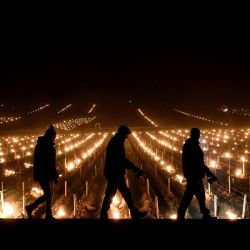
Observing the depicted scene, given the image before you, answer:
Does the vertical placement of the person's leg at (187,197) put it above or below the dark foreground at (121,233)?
above

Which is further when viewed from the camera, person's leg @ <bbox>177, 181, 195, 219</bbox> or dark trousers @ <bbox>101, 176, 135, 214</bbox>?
person's leg @ <bbox>177, 181, 195, 219</bbox>

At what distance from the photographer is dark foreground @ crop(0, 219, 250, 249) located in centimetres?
668

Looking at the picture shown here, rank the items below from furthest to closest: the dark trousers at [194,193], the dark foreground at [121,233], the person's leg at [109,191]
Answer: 1. the dark trousers at [194,193]
2. the person's leg at [109,191]
3. the dark foreground at [121,233]

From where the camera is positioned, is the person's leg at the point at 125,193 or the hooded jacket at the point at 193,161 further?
the person's leg at the point at 125,193

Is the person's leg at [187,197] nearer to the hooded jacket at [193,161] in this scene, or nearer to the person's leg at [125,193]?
the hooded jacket at [193,161]

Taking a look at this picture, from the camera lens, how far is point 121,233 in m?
7.10

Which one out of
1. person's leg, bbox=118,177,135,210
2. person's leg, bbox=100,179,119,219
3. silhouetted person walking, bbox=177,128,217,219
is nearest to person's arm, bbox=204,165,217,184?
silhouetted person walking, bbox=177,128,217,219

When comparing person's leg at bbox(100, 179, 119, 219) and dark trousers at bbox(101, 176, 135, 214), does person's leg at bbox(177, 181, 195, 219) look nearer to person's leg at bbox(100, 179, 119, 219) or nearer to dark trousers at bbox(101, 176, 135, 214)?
dark trousers at bbox(101, 176, 135, 214)

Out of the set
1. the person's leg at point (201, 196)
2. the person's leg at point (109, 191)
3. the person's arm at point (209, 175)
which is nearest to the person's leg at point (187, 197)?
the person's leg at point (201, 196)

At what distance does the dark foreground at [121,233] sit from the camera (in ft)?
21.9

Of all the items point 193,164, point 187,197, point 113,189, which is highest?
point 193,164

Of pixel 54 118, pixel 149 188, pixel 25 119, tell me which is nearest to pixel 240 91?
pixel 54 118

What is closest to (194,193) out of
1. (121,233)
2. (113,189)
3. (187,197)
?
(187,197)

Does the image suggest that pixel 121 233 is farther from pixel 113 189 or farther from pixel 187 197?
pixel 187 197
